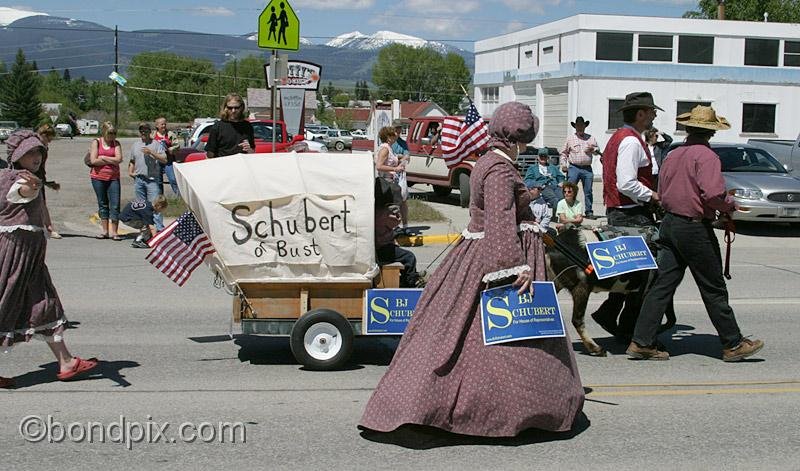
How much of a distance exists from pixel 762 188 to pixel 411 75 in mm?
136910

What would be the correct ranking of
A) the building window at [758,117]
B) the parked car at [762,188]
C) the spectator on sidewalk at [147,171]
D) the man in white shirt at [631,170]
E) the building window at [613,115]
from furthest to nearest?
the building window at [758,117], the building window at [613,115], the parked car at [762,188], the spectator on sidewalk at [147,171], the man in white shirt at [631,170]

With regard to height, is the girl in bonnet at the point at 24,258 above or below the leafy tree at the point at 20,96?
below

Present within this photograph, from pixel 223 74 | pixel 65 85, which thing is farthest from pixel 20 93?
pixel 65 85

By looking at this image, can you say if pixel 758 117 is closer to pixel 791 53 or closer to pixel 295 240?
pixel 791 53

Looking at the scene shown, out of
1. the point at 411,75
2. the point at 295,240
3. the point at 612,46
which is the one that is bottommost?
the point at 295,240

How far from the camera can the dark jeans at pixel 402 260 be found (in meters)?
7.50

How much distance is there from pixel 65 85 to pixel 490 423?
20099 cm

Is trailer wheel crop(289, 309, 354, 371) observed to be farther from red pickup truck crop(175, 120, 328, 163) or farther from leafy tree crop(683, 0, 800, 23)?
leafy tree crop(683, 0, 800, 23)

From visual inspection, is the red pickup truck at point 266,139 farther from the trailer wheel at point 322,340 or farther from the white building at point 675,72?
the white building at point 675,72

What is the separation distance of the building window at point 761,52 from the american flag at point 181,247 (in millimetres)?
37482

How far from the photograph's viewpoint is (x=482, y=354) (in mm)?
5406

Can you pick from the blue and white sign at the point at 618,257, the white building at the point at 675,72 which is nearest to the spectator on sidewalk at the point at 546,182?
Result: the blue and white sign at the point at 618,257

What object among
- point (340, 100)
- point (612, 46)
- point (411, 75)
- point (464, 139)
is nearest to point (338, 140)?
point (612, 46)

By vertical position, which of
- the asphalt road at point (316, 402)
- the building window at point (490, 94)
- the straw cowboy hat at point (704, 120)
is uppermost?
the building window at point (490, 94)
